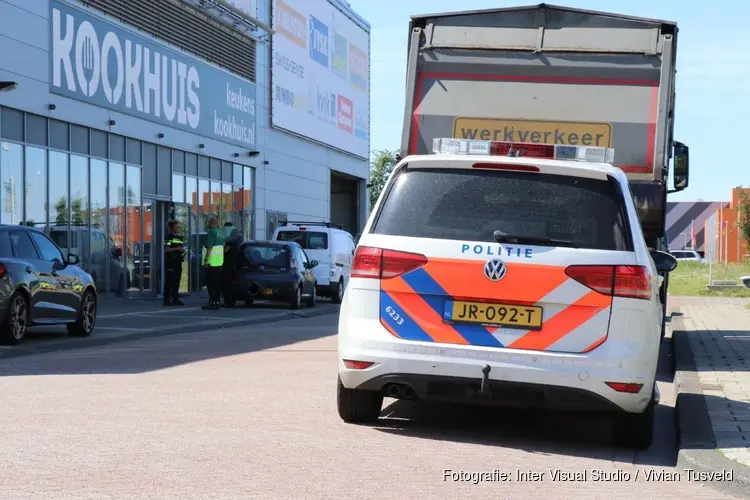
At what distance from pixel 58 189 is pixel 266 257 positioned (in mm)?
4534

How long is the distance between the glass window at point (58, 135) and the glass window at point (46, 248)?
9.84m

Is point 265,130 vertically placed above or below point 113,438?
above

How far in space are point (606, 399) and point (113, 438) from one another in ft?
10.1

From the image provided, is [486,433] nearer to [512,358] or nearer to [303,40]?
[512,358]

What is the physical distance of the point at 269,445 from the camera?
7879 mm

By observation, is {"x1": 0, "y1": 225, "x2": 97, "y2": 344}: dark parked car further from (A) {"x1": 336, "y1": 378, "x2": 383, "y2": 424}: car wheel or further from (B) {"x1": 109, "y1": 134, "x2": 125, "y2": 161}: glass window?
(B) {"x1": 109, "y1": 134, "x2": 125, "y2": 161}: glass window

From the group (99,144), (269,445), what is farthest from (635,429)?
(99,144)

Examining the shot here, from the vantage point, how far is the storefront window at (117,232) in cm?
2964

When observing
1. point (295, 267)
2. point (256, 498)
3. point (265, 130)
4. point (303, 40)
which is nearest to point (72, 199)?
point (295, 267)

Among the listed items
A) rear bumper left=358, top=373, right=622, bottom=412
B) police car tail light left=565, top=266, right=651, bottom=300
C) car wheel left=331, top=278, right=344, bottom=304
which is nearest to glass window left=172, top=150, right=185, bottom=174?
car wheel left=331, top=278, right=344, bottom=304

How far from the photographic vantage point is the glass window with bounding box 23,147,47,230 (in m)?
25.3

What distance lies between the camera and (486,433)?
894cm

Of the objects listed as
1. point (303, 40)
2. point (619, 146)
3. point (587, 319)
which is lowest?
point (587, 319)

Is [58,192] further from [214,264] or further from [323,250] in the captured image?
[323,250]
